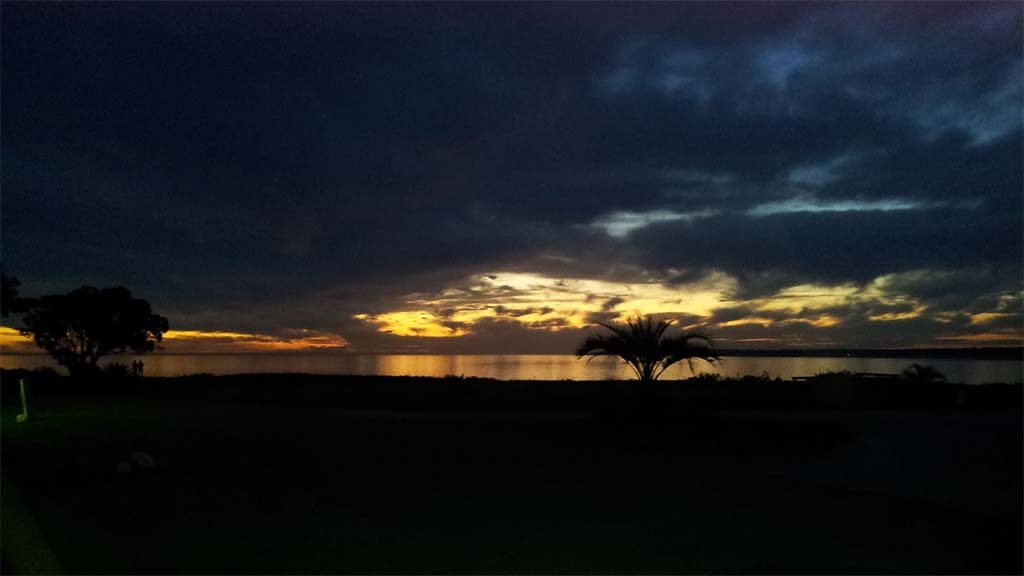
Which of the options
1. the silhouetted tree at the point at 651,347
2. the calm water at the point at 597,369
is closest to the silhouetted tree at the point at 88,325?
the calm water at the point at 597,369

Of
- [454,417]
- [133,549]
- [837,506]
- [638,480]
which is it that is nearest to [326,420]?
[454,417]

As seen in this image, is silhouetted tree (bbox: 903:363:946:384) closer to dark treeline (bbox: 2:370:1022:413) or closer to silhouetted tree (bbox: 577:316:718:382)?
dark treeline (bbox: 2:370:1022:413)

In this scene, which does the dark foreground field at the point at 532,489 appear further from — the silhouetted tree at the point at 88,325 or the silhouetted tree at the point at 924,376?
the silhouetted tree at the point at 88,325

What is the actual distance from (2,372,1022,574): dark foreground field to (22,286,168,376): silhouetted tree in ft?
52.7

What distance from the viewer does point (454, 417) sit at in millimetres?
19188

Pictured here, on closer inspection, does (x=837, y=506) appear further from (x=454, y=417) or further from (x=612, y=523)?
(x=454, y=417)

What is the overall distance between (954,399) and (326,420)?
1612cm

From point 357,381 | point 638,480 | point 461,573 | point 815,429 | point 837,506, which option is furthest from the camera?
point 357,381

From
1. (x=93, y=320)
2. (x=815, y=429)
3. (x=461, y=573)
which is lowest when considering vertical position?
(x=461, y=573)

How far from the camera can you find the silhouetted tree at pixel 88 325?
3578cm

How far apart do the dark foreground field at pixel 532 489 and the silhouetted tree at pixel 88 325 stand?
52.7 ft

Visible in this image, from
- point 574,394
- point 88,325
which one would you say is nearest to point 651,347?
point 574,394

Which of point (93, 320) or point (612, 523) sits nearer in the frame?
point (612, 523)

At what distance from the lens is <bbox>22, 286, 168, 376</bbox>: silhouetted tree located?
3578 cm
